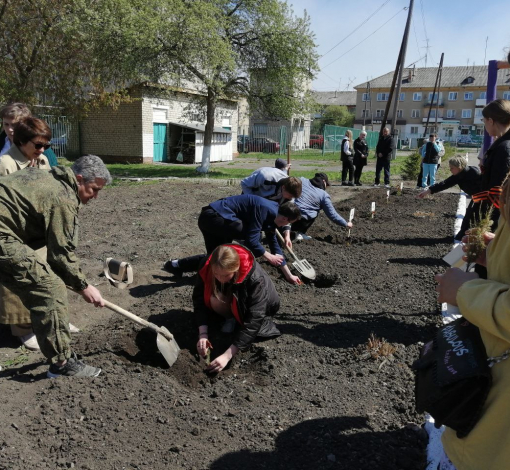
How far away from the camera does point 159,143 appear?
24.6 m

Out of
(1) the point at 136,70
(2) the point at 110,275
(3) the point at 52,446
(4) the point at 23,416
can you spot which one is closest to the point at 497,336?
(3) the point at 52,446

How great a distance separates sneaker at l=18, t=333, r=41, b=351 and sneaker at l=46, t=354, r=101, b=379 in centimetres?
70

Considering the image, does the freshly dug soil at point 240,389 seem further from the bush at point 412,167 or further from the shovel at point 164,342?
the bush at point 412,167

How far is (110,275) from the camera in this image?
448 centimetres

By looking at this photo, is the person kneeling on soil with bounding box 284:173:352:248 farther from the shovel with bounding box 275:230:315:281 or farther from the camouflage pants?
the camouflage pants

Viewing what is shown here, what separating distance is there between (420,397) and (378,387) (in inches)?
67.5

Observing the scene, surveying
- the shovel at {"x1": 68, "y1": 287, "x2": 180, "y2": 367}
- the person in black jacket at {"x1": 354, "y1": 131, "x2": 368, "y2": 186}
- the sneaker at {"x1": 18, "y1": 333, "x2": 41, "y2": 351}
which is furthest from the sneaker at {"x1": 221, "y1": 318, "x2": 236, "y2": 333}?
the person in black jacket at {"x1": 354, "y1": 131, "x2": 368, "y2": 186}

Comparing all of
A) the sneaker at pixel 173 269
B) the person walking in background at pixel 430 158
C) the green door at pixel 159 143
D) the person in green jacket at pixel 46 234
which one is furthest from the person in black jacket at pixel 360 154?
the person in green jacket at pixel 46 234

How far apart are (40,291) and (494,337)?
2.52 meters

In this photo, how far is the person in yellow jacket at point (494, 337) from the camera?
1.38 metres

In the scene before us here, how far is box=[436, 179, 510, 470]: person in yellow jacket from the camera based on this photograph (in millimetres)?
1377

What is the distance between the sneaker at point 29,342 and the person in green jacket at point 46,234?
855 millimetres

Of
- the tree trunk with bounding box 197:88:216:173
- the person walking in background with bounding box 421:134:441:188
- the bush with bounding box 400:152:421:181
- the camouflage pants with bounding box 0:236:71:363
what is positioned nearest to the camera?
the camouflage pants with bounding box 0:236:71:363

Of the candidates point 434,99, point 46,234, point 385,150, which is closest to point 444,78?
point 434,99
